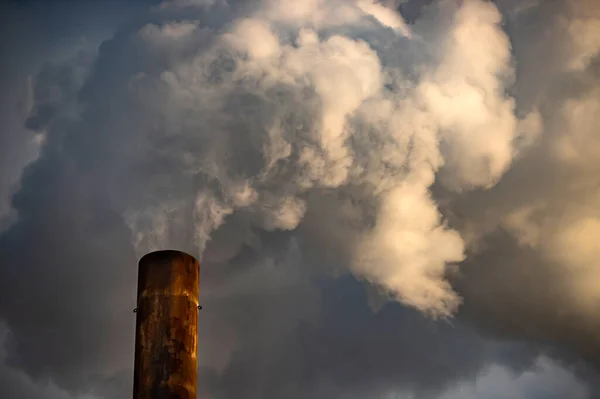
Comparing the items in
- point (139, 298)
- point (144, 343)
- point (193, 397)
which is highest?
point (139, 298)

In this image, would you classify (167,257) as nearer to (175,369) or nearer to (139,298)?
(139,298)

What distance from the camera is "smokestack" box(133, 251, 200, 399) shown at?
908 centimetres

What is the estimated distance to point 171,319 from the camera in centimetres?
948

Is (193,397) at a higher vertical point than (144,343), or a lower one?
lower

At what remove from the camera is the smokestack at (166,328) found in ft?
29.8

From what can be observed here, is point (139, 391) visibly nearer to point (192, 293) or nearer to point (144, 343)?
point (144, 343)

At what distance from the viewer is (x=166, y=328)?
9391mm

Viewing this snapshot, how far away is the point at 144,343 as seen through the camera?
9367mm

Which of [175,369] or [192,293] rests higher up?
[192,293]

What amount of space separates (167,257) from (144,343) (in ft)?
4.19

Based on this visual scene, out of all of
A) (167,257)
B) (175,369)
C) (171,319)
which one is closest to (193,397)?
(175,369)

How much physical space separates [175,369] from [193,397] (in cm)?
46

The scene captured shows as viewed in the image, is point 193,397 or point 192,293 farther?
point 192,293

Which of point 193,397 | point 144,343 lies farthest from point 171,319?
point 193,397
